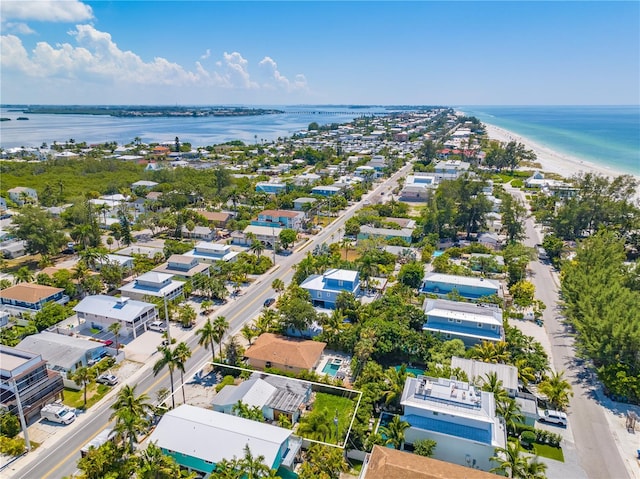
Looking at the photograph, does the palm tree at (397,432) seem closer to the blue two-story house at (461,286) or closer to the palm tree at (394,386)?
the palm tree at (394,386)

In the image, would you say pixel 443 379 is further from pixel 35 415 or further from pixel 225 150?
pixel 225 150

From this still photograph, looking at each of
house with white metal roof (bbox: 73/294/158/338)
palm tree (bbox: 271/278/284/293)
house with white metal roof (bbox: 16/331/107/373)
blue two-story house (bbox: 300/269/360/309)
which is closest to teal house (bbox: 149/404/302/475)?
house with white metal roof (bbox: 16/331/107/373)

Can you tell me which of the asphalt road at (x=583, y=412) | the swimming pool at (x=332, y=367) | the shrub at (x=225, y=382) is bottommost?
the asphalt road at (x=583, y=412)

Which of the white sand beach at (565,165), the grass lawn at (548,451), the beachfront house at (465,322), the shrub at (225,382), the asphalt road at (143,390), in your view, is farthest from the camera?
the white sand beach at (565,165)

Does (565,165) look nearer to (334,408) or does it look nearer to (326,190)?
(326,190)

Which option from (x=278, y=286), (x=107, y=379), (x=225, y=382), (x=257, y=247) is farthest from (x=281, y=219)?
(x=107, y=379)

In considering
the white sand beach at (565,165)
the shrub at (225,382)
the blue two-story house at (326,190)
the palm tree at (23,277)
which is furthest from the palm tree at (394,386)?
the white sand beach at (565,165)

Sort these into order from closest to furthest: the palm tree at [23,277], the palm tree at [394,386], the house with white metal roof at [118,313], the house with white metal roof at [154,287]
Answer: the palm tree at [394,386] → the house with white metal roof at [118,313] → the house with white metal roof at [154,287] → the palm tree at [23,277]

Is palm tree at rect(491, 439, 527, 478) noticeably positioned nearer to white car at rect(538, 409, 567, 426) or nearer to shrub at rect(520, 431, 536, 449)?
shrub at rect(520, 431, 536, 449)

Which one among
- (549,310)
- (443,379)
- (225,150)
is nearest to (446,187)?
(549,310)
